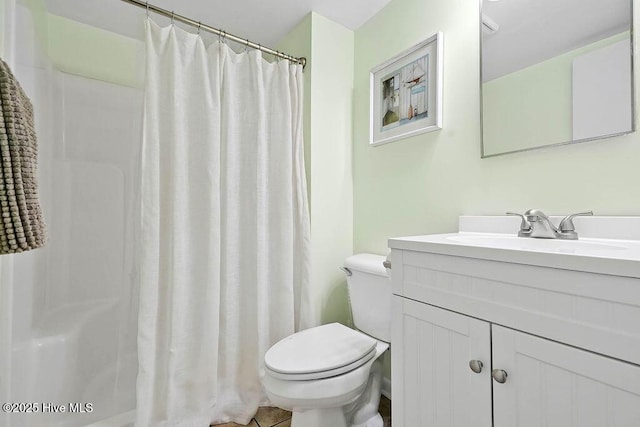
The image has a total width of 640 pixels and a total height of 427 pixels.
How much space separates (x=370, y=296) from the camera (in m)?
1.37

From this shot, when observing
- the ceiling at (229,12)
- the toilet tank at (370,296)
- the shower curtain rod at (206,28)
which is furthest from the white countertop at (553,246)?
the ceiling at (229,12)

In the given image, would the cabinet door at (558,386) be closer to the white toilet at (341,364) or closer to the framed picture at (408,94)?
the white toilet at (341,364)

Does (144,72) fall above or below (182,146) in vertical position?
above

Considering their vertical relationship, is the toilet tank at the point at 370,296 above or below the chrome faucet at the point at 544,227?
below

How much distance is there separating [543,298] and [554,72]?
33.3 inches

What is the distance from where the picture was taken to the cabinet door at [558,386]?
1.72 ft

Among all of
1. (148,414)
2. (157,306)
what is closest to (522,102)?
(157,306)

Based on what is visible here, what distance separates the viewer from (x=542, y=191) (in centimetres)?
101

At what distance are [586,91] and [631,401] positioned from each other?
35.2 inches

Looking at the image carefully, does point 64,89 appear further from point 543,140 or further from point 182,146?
point 543,140

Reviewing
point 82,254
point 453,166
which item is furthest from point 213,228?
point 453,166

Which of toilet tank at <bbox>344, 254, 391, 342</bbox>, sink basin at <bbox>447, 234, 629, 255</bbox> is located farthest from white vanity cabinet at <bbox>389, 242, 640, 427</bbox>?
toilet tank at <bbox>344, 254, 391, 342</bbox>

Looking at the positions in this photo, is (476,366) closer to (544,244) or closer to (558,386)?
(558,386)

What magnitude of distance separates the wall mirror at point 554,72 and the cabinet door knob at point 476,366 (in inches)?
31.4
